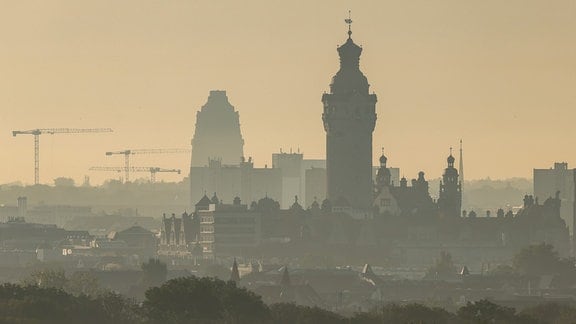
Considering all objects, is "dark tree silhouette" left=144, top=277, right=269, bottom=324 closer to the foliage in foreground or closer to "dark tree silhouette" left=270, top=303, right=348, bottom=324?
the foliage in foreground

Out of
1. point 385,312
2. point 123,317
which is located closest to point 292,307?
point 385,312

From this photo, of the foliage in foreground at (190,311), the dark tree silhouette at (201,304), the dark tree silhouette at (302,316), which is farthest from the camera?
the dark tree silhouette at (302,316)

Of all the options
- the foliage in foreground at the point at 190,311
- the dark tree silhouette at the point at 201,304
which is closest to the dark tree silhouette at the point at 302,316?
the foliage in foreground at the point at 190,311

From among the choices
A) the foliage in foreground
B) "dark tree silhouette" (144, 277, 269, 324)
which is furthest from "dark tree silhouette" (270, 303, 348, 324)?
"dark tree silhouette" (144, 277, 269, 324)

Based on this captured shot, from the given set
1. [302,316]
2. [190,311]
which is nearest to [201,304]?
[190,311]

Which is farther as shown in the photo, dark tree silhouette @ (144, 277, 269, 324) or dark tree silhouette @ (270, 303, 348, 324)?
dark tree silhouette @ (270, 303, 348, 324)

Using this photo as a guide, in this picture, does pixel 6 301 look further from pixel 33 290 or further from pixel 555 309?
pixel 555 309

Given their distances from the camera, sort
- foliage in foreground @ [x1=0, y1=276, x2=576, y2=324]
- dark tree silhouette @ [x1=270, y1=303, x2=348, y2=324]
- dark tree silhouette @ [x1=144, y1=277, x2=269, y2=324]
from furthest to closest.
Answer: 1. dark tree silhouette @ [x1=270, y1=303, x2=348, y2=324]
2. foliage in foreground @ [x1=0, y1=276, x2=576, y2=324]
3. dark tree silhouette @ [x1=144, y1=277, x2=269, y2=324]

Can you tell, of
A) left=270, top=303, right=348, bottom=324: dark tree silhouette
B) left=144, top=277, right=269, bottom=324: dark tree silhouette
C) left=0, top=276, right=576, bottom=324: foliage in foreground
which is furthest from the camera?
left=270, top=303, right=348, bottom=324: dark tree silhouette

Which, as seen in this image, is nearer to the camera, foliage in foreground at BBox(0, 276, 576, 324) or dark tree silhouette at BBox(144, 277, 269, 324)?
dark tree silhouette at BBox(144, 277, 269, 324)

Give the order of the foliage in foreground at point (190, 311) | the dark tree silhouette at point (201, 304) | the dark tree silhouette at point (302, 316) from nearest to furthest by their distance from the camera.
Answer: the dark tree silhouette at point (201, 304), the foliage in foreground at point (190, 311), the dark tree silhouette at point (302, 316)

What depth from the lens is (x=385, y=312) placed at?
526 feet

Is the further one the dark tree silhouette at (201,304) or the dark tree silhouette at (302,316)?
the dark tree silhouette at (302,316)

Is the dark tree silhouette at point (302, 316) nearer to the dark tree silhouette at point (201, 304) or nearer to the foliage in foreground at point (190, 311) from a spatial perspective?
the foliage in foreground at point (190, 311)
